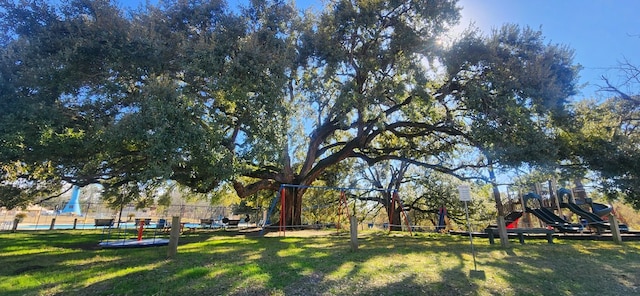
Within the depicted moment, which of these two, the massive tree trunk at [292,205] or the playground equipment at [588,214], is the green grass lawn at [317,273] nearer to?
the playground equipment at [588,214]

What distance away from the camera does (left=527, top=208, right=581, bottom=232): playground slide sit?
13070mm

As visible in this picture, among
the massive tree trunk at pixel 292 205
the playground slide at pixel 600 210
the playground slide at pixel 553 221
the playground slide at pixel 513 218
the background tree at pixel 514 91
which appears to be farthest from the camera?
the massive tree trunk at pixel 292 205

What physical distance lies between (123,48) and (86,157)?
3909 millimetres

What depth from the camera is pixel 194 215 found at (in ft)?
115

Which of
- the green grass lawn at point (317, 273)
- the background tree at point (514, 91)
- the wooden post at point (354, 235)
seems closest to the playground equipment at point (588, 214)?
the background tree at point (514, 91)

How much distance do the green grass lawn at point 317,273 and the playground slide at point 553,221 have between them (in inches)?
236

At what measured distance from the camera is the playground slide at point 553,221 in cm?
1307

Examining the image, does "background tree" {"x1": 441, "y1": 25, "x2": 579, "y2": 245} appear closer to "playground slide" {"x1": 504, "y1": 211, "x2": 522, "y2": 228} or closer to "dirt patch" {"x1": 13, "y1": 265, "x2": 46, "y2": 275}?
"playground slide" {"x1": 504, "y1": 211, "x2": 522, "y2": 228}

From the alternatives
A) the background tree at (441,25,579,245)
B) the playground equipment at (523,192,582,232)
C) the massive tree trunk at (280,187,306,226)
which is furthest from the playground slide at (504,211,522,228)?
the massive tree trunk at (280,187,306,226)

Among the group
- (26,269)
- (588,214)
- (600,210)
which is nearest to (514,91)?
(588,214)

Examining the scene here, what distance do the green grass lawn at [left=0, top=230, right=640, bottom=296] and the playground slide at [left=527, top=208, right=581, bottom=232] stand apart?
600 centimetres

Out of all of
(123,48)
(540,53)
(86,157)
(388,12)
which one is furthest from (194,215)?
(540,53)

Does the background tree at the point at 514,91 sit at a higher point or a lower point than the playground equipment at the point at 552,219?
higher

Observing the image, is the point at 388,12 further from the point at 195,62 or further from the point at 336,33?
the point at 195,62
